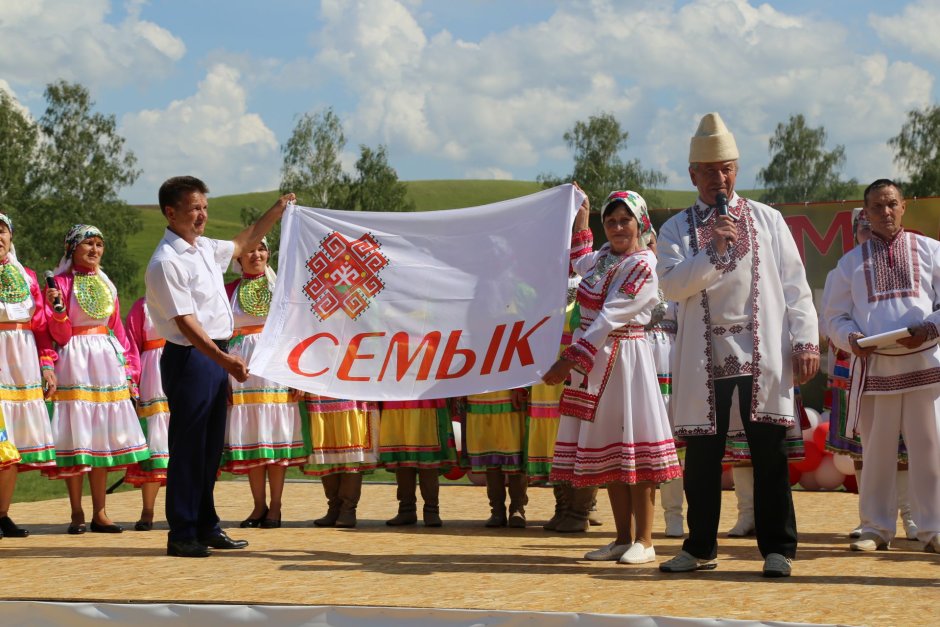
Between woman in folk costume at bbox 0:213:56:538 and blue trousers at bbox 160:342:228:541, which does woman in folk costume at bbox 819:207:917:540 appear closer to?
blue trousers at bbox 160:342:228:541

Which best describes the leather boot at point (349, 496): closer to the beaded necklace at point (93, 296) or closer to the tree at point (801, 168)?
the beaded necklace at point (93, 296)

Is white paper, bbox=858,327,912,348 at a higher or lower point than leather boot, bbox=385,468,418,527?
higher

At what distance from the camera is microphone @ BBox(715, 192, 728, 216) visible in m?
5.63

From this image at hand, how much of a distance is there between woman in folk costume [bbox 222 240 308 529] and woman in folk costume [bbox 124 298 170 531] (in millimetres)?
631

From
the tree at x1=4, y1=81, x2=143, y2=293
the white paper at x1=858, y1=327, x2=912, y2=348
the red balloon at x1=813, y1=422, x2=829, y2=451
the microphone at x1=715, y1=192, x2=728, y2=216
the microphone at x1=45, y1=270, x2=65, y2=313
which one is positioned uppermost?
the tree at x1=4, y1=81, x2=143, y2=293

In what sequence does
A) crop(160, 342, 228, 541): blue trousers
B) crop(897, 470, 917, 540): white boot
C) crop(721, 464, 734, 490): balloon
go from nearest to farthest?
crop(160, 342, 228, 541): blue trousers → crop(897, 470, 917, 540): white boot → crop(721, 464, 734, 490): balloon

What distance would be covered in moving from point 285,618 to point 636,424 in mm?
2130

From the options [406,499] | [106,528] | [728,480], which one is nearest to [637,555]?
[406,499]

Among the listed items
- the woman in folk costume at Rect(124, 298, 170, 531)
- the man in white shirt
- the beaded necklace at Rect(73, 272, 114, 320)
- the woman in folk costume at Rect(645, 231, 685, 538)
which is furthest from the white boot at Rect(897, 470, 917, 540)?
the beaded necklace at Rect(73, 272, 114, 320)

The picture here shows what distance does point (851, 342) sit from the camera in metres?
6.58

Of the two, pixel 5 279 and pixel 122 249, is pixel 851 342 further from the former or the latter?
pixel 122 249

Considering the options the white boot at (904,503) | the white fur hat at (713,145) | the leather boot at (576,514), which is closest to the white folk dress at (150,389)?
the leather boot at (576,514)

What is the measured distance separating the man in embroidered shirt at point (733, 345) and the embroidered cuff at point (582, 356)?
423 mm

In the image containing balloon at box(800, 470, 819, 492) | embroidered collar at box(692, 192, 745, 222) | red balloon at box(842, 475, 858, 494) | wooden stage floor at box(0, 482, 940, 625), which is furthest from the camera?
balloon at box(800, 470, 819, 492)
